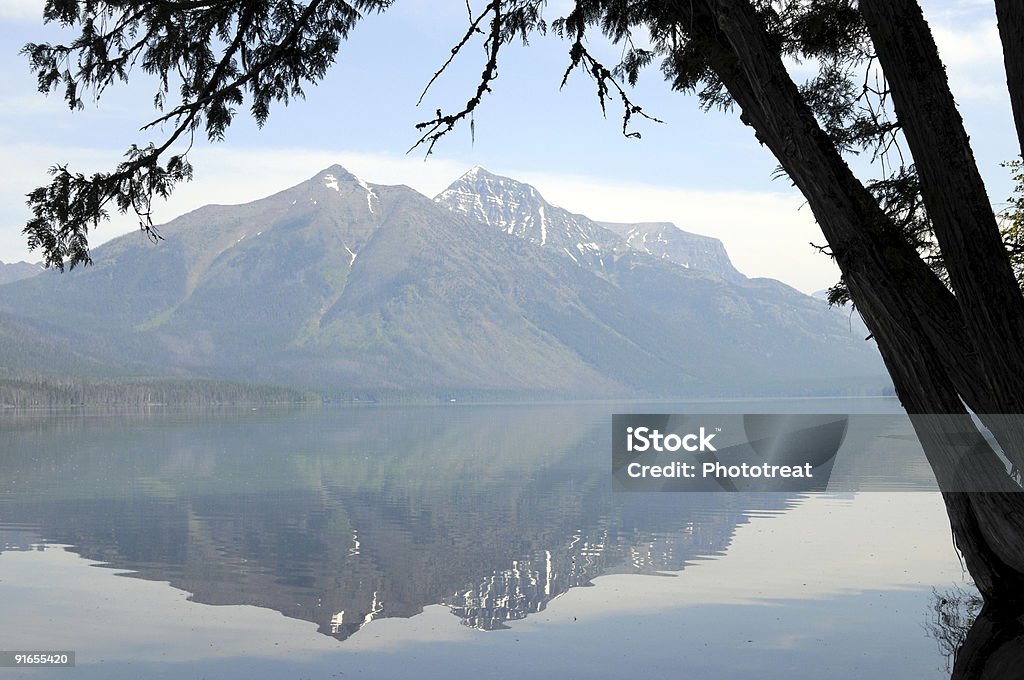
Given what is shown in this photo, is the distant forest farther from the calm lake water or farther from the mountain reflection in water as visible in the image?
the calm lake water

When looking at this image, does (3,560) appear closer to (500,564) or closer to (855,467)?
(500,564)

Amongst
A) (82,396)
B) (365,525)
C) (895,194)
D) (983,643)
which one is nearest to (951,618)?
(983,643)

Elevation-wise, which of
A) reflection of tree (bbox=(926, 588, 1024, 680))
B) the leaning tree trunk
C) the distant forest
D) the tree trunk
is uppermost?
the tree trunk

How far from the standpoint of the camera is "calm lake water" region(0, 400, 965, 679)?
1191 cm

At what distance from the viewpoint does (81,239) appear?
938 cm

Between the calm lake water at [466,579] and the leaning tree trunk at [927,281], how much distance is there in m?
3.75

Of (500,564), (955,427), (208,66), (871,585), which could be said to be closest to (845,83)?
(955,427)

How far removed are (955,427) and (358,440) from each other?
6590 cm

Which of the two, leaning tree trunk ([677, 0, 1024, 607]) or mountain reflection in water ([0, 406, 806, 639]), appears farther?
mountain reflection in water ([0, 406, 806, 639])

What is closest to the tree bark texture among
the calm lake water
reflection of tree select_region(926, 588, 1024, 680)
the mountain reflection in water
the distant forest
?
reflection of tree select_region(926, 588, 1024, 680)

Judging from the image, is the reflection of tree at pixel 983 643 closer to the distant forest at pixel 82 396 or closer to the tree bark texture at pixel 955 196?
the tree bark texture at pixel 955 196

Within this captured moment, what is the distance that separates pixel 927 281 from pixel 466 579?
12546 mm

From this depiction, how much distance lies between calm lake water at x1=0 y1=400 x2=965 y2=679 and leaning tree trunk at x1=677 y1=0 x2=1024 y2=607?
12.3 ft

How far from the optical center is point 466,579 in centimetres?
1842
